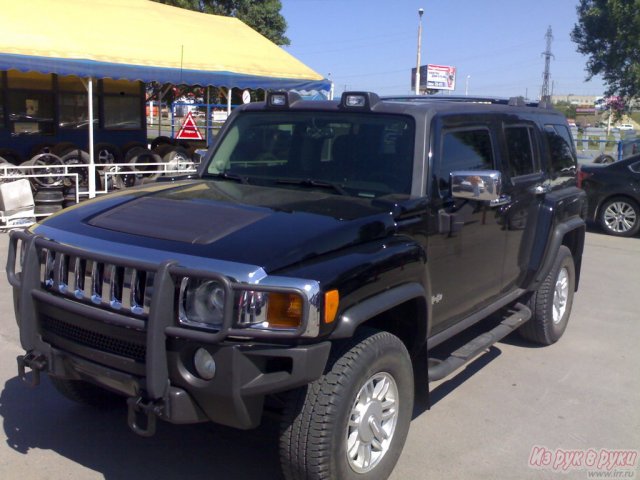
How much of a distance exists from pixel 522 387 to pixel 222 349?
118 inches

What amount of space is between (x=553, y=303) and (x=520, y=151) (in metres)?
1.43

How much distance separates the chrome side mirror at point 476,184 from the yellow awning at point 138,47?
27.3 ft

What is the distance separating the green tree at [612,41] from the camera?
2167cm

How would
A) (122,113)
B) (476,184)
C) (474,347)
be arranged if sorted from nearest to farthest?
1. (476,184)
2. (474,347)
3. (122,113)

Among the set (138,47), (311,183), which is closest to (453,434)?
(311,183)

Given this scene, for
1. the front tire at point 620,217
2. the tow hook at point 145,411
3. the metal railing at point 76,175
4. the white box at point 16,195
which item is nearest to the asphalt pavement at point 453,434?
the tow hook at point 145,411

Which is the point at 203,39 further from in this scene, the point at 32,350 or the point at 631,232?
the point at 32,350

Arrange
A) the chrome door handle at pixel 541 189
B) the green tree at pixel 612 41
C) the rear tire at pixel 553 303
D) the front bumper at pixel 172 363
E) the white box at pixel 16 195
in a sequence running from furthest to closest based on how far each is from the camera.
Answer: the green tree at pixel 612 41, the white box at pixel 16 195, the rear tire at pixel 553 303, the chrome door handle at pixel 541 189, the front bumper at pixel 172 363

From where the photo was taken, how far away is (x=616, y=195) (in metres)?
12.2

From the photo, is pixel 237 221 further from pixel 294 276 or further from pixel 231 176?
pixel 231 176

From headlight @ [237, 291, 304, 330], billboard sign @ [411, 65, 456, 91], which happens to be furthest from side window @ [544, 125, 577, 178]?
billboard sign @ [411, 65, 456, 91]

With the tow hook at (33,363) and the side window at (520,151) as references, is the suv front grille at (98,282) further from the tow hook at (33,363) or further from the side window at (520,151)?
the side window at (520,151)

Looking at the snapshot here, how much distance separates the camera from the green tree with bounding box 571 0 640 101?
21.7 m

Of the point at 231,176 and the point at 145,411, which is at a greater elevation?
the point at 231,176
